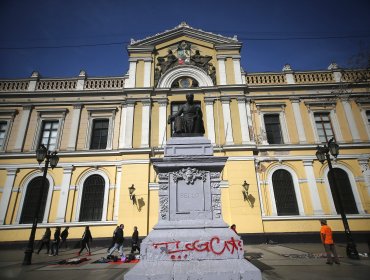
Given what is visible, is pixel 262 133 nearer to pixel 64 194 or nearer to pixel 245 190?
pixel 245 190

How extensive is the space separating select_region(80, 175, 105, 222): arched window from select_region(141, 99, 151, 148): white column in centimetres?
382

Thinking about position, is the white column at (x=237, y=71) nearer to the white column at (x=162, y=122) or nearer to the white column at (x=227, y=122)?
the white column at (x=227, y=122)

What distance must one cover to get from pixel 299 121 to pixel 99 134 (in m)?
14.8

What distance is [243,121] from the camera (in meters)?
16.1

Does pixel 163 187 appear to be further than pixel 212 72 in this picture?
No

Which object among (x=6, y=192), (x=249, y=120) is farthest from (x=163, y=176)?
(x=6, y=192)

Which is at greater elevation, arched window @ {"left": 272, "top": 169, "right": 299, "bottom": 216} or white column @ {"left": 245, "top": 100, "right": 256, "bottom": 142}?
white column @ {"left": 245, "top": 100, "right": 256, "bottom": 142}

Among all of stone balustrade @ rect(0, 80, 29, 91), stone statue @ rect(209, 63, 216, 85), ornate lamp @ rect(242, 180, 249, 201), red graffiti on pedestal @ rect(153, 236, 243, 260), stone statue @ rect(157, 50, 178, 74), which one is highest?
stone statue @ rect(157, 50, 178, 74)

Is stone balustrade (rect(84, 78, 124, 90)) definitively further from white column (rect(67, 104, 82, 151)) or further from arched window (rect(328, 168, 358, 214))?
arched window (rect(328, 168, 358, 214))

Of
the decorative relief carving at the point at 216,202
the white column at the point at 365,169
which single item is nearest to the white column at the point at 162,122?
the decorative relief carving at the point at 216,202

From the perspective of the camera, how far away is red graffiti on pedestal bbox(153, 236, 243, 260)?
16.3 feet

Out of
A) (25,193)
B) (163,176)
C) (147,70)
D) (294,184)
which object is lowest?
(163,176)

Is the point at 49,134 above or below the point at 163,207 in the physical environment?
above

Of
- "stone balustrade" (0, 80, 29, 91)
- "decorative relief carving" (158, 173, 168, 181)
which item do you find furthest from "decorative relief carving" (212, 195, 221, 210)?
"stone balustrade" (0, 80, 29, 91)
